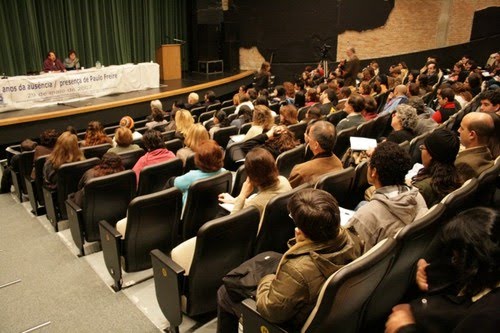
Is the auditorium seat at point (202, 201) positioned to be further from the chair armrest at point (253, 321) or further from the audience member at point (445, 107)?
the audience member at point (445, 107)

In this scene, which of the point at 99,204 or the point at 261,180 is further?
the point at 99,204

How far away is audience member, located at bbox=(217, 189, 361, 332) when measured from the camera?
160cm

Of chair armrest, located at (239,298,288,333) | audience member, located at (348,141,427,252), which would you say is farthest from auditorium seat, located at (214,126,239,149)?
chair armrest, located at (239,298,288,333)

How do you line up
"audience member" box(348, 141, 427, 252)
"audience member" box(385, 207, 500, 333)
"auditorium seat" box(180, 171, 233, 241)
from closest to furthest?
"audience member" box(385, 207, 500, 333) → "audience member" box(348, 141, 427, 252) → "auditorium seat" box(180, 171, 233, 241)

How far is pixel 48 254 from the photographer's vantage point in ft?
11.2

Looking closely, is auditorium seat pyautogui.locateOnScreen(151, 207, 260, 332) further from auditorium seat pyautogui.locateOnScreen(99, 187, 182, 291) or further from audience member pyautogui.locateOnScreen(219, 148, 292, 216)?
auditorium seat pyautogui.locateOnScreen(99, 187, 182, 291)

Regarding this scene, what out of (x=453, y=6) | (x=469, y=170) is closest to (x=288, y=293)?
(x=469, y=170)

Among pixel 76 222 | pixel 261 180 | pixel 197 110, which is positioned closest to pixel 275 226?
pixel 261 180

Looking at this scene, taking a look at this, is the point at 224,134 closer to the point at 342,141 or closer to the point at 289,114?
the point at 289,114

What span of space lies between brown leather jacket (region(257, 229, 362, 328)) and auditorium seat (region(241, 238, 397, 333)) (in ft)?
0.22

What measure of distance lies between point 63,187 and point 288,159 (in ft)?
6.45

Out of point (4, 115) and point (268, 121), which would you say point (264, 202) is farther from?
point (4, 115)

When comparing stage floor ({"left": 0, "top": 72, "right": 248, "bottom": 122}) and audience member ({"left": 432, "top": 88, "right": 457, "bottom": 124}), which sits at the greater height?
audience member ({"left": 432, "top": 88, "right": 457, "bottom": 124})

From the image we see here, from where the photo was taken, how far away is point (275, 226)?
97.0 inches
